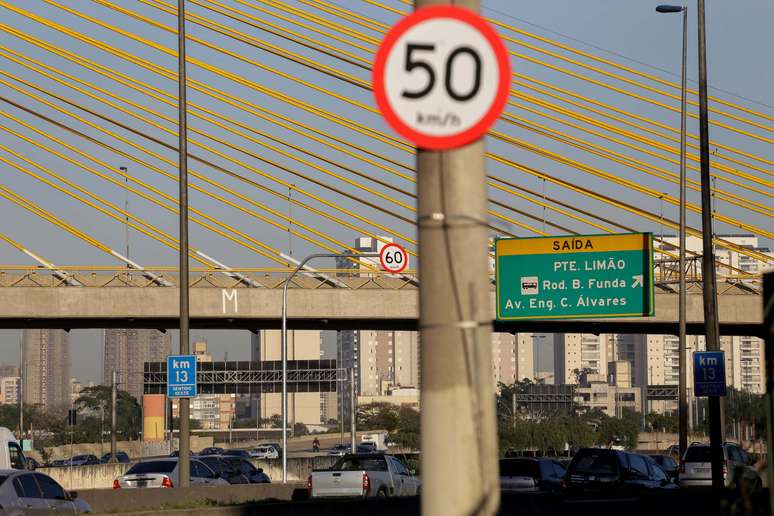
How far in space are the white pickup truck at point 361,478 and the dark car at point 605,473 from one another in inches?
156

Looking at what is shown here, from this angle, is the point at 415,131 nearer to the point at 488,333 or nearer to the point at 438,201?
the point at 438,201

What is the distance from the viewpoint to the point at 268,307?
4697cm

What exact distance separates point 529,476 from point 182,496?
913cm

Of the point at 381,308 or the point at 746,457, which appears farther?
the point at 381,308

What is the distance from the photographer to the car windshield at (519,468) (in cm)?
3312

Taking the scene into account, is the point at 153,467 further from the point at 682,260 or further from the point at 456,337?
the point at 456,337

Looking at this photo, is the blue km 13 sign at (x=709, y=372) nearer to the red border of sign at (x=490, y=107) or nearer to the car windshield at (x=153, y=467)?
the car windshield at (x=153, y=467)

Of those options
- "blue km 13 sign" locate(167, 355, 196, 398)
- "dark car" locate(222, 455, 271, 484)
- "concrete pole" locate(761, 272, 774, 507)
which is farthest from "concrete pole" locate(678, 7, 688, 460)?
"concrete pole" locate(761, 272, 774, 507)

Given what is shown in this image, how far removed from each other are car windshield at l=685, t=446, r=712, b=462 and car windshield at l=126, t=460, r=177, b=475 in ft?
47.5

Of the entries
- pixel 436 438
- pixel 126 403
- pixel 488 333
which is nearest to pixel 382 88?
pixel 488 333

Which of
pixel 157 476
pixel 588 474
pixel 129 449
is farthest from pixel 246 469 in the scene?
pixel 129 449

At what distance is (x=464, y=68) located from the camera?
6.25m

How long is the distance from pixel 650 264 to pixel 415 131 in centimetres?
2480

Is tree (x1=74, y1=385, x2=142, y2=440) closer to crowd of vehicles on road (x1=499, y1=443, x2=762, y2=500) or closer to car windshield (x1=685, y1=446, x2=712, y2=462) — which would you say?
car windshield (x1=685, y1=446, x2=712, y2=462)
